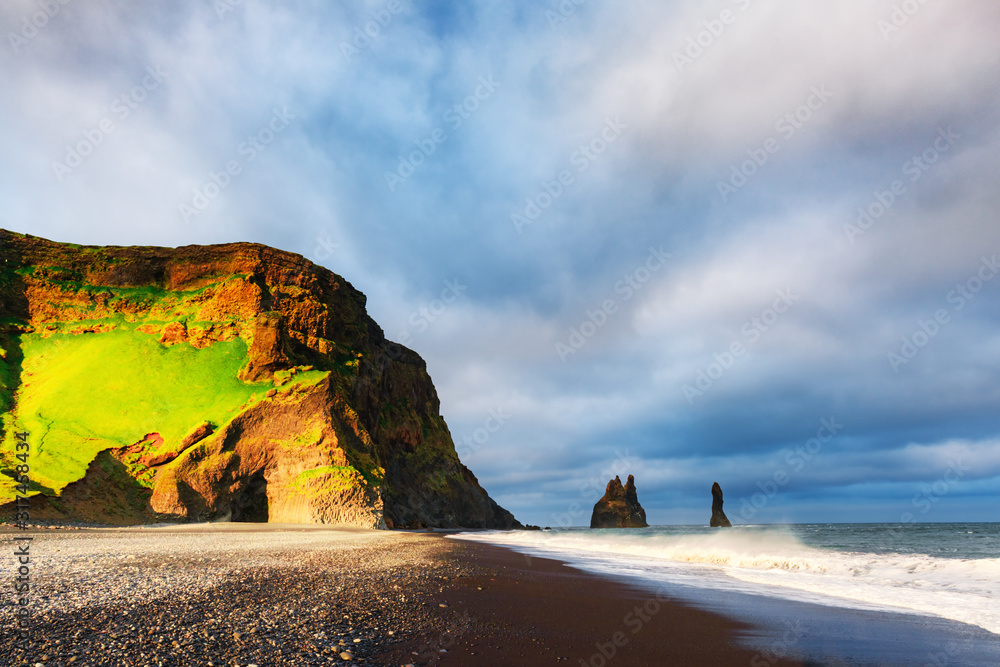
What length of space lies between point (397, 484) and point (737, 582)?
5382 centimetres

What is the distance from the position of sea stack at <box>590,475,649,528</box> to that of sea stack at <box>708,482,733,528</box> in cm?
1728

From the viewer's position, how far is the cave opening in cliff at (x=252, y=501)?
1484 inches

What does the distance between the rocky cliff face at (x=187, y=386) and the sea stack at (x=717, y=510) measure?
8917 cm

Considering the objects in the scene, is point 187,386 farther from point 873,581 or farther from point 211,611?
point 873,581

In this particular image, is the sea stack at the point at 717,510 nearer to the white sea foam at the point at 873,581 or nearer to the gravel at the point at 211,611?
the white sea foam at the point at 873,581

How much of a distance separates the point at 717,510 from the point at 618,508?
23.6 meters

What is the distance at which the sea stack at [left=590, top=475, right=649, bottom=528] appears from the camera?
401 feet

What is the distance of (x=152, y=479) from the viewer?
35031mm

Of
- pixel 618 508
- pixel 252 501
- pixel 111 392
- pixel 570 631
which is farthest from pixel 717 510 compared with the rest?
pixel 570 631

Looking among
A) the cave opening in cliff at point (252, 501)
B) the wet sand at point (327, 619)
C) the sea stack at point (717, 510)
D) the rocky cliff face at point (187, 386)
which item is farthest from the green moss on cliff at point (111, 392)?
the sea stack at point (717, 510)

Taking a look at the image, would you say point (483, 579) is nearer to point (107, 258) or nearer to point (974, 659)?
point (974, 659)

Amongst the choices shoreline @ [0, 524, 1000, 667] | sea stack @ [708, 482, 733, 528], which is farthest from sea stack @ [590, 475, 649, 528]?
shoreline @ [0, 524, 1000, 667]

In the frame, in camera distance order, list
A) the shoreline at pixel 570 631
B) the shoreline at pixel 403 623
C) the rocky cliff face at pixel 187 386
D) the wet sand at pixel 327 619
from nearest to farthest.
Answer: the wet sand at pixel 327 619 < the shoreline at pixel 403 623 < the shoreline at pixel 570 631 < the rocky cliff face at pixel 187 386

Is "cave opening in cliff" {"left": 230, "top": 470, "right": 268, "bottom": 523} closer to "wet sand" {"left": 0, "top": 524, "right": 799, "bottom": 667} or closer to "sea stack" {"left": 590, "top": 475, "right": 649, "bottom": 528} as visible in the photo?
"wet sand" {"left": 0, "top": 524, "right": 799, "bottom": 667}
